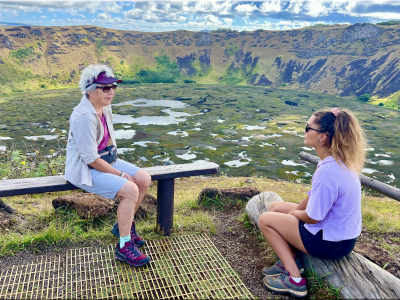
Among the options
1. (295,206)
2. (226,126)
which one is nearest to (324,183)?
(295,206)

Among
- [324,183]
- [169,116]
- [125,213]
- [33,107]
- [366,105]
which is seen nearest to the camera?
[324,183]

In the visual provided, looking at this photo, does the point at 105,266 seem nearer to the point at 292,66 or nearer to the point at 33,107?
the point at 33,107

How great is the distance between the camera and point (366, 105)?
54062 mm

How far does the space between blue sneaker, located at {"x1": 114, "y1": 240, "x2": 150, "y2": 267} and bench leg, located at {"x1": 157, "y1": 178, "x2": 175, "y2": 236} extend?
78 centimetres

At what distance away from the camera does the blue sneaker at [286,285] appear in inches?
133

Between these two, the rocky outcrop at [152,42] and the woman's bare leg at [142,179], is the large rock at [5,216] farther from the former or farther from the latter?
the rocky outcrop at [152,42]

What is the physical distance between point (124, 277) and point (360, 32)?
310 feet

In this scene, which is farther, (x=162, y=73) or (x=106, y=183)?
(x=162, y=73)

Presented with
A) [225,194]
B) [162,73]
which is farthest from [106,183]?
[162,73]

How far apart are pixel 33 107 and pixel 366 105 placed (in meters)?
51.9

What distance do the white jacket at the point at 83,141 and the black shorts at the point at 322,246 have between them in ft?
8.10

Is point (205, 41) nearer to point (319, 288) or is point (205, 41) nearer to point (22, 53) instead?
point (22, 53)

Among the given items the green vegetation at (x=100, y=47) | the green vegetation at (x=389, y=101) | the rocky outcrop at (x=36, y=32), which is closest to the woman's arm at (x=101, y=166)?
the green vegetation at (x=389, y=101)

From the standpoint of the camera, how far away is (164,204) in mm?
4559
